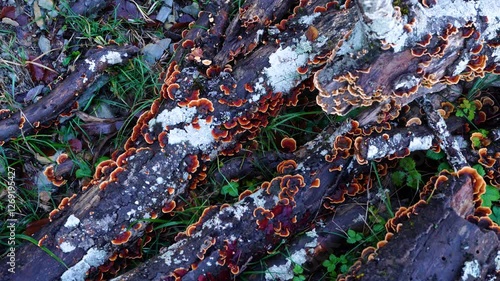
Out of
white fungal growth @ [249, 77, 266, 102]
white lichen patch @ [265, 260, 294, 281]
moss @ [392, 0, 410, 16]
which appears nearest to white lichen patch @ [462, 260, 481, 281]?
white lichen patch @ [265, 260, 294, 281]

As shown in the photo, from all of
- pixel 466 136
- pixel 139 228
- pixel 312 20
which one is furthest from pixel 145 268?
pixel 466 136

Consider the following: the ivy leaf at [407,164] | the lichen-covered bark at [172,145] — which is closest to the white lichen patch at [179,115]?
the lichen-covered bark at [172,145]

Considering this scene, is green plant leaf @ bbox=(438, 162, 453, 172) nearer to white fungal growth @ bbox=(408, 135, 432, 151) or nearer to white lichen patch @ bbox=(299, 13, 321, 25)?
white fungal growth @ bbox=(408, 135, 432, 151)

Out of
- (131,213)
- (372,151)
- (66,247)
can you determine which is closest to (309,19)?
(372,151)

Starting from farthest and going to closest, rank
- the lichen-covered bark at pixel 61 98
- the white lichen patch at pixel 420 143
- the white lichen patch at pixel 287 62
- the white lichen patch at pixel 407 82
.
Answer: the lichen-covered bark at pixel 61 98 → the white lichen patch at pixel 287 62 → the white lichen patch at pixel 420 143 → the white lichen patch at pixel 407 82

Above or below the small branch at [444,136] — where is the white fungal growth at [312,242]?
below

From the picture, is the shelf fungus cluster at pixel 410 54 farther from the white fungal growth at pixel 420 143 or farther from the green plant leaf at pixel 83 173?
the green plant leaf at pixel 83 173

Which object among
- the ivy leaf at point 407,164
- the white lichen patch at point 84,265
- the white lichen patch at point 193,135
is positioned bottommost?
the ivy leaf at point 407,164
